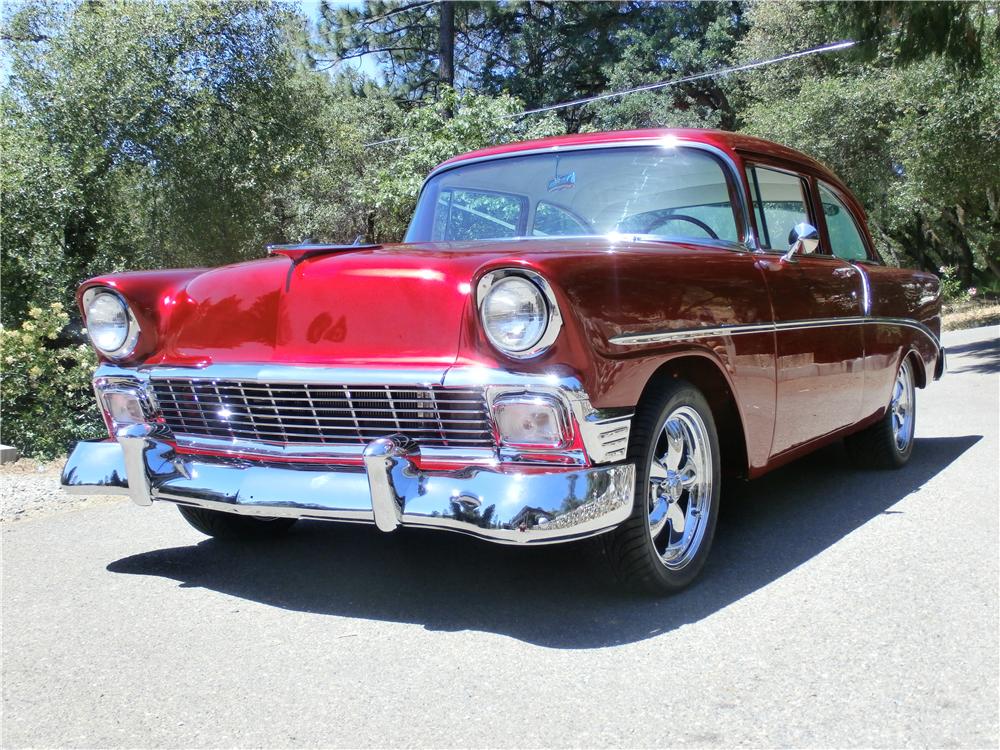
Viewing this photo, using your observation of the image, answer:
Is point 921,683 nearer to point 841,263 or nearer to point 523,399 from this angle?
point 523,399

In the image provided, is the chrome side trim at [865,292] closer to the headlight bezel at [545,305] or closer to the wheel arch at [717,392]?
the wheel arch at [717,392]

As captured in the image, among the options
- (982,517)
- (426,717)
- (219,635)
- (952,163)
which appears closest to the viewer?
(426,717)

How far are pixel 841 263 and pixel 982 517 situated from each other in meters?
1.30

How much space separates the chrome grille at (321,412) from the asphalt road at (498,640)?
0.60 m

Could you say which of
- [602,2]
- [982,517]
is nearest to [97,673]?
[982,517]

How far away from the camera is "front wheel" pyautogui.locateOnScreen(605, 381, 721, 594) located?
Result: 3.04 m

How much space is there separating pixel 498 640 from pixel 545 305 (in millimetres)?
1018

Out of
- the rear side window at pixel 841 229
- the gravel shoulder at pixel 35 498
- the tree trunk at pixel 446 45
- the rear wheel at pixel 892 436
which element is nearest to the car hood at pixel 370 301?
the rear side window at pixel 841 229

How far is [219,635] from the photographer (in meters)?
3.03

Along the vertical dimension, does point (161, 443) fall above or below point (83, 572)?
above

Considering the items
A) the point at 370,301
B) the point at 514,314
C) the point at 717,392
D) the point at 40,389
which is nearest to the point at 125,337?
the point at 370,301

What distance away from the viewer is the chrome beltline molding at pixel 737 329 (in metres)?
2.98

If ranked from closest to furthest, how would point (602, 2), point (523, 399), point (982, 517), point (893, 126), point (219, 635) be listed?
point (523, 399) < point (219, 635) < point (982, 517) < point (893, 126) < point (602, 2)

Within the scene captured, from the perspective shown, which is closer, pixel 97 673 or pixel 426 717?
pixel 426 717
